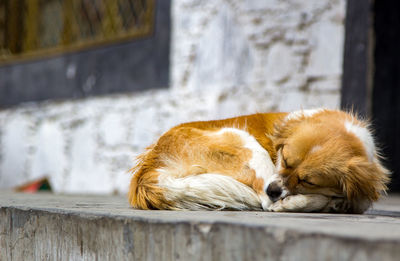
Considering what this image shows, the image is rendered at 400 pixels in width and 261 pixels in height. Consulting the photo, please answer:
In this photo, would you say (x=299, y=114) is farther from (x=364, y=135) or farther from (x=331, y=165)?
(x=331, y=165)

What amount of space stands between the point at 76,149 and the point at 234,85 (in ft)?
8.59

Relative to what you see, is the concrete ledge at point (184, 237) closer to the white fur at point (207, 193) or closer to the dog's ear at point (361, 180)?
the white fur at point (207, 193)

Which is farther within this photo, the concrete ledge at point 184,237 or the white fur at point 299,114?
the white fur at point 299,114

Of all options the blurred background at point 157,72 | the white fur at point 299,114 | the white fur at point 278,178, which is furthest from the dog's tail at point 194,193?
the blurred background at point 157,72

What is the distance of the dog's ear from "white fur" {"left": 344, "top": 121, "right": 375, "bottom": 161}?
9 centimetres

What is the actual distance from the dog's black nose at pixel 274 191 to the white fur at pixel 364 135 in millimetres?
528

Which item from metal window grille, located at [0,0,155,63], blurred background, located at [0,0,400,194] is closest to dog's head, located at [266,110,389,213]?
blurred background, located at [0,0,400,194]

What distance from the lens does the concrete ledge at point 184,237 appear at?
152 cm

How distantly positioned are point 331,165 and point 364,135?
38 centimetres

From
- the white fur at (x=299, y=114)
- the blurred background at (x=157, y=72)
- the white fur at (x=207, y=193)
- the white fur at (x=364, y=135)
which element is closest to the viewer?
the white fur at (x=207, y=193)

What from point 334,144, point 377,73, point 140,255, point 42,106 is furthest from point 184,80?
point 140,255

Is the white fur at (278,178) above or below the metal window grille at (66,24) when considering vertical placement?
below

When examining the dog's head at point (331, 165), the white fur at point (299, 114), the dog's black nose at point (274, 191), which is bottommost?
the dog's black nose at point (274, 191)

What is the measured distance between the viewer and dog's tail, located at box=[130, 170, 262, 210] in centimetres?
268
